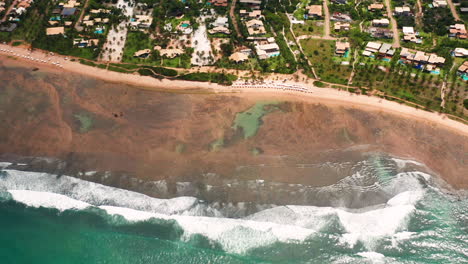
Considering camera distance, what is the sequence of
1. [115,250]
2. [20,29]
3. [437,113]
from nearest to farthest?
[115,250]
[437,113]
[20,29]

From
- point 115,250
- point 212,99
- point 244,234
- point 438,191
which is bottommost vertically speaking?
point 115,250

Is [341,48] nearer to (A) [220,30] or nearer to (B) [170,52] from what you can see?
(A) [220,30]

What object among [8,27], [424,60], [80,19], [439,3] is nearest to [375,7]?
[439,3]

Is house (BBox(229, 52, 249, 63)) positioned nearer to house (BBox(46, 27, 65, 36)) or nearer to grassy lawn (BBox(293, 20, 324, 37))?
grassy lawn (BBox(293, 20, 324, 37))

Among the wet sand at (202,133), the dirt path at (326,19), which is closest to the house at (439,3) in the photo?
the dirt path at (326,19)

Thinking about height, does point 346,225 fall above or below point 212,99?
below

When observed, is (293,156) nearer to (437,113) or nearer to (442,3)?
(437,113)

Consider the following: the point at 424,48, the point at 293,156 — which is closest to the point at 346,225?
the point at 293,156
